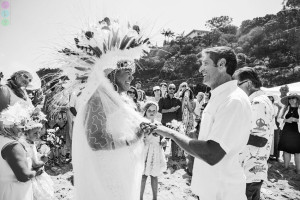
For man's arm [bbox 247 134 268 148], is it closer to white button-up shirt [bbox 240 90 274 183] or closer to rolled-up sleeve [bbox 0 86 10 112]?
white button-up shirt [bbox 240 90 274 183]

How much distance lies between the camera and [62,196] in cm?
521

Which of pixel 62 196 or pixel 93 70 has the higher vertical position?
pixel 93 70

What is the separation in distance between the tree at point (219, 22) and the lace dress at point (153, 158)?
72143 mm

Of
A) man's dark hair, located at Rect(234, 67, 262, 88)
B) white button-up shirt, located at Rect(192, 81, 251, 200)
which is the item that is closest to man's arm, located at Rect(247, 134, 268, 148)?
man's dark hair, located at Rect(234, 67, 262, 88)

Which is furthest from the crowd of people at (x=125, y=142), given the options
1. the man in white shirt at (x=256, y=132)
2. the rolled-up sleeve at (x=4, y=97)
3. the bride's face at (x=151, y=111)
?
the bride's face at (x=151, y=111)

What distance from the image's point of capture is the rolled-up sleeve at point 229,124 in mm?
2039

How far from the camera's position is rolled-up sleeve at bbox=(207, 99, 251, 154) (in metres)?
2.04

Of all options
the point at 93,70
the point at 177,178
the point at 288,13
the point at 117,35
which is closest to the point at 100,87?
the point at 93,70

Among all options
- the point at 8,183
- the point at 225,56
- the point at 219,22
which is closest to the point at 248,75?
the point at 225,56

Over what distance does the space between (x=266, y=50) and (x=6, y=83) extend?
41259mm

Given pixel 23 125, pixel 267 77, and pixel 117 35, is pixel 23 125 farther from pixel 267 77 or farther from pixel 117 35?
pixel 267 77

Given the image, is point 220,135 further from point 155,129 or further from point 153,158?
point 153,158

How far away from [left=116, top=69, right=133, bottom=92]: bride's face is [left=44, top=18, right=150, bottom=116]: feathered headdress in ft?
0.17

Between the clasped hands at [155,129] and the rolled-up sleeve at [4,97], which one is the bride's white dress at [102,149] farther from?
the rolled-up sleeve at [4,97]
